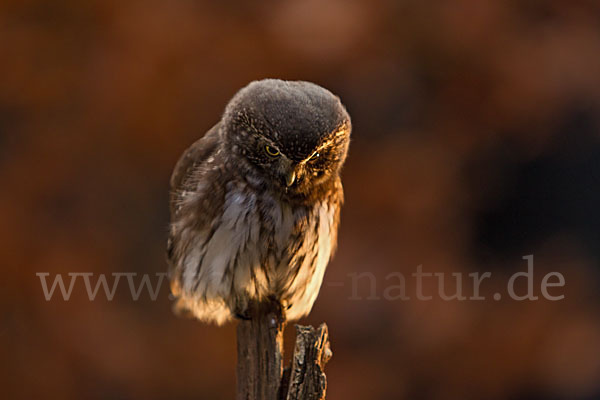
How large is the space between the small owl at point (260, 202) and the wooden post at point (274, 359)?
0.13 meters

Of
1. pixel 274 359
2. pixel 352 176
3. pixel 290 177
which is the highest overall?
pixel 352 176

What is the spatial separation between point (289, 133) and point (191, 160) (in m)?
0.74

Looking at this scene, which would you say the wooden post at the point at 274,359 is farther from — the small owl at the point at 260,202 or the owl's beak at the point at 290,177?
the owl's beak at the point at 290,177

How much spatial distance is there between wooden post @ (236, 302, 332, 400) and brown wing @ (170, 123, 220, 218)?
0.54m

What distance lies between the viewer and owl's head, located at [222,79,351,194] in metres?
1.86

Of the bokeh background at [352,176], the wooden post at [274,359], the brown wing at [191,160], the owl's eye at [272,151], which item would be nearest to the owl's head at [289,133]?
the owl's eye at [272,151]

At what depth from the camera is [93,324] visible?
3.66 meters

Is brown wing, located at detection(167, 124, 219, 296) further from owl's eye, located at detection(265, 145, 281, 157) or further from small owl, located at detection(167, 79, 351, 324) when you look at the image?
owl's eye, located at detection(265, 145, 281, 157)

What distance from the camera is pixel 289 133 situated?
6.05ft

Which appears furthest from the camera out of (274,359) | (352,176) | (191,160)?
(352,176)

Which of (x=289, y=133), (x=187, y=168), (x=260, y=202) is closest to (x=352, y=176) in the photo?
(x=187, y=168)

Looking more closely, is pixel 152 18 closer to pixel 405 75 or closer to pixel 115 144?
pixel 115 144

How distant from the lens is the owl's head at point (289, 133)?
73.2 inches

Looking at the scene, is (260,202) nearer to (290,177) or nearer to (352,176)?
(290,177)
